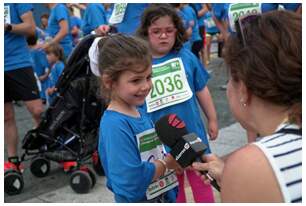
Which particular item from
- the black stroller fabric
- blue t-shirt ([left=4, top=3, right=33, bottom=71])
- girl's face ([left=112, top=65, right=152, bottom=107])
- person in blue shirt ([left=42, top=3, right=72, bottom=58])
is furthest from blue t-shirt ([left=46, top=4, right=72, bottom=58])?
girl's face ([left=112, top=65, right=152, bottom=107])

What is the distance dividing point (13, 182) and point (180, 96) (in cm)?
175

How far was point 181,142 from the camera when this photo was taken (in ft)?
6.15

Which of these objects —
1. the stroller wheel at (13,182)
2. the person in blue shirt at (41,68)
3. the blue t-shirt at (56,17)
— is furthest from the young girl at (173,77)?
the person in blue shirt at (41,68)

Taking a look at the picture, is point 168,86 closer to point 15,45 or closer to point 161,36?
point 161,36

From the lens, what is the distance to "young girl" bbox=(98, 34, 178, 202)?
2.03 metres

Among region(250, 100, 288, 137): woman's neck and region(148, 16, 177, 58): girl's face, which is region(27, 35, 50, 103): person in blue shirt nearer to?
region(148, 16, 177, 58): girl's face

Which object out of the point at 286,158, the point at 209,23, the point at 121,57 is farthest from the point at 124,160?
the point at 209,23

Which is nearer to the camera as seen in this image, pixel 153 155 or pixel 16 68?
pixel 153 155

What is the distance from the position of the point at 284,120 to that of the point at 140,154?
3.08 feet

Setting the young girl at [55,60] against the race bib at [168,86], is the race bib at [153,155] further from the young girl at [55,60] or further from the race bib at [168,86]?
the young girl at [55,60]

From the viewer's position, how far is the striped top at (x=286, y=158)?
122 centimetres

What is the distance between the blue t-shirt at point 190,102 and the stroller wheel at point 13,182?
61.0 inches

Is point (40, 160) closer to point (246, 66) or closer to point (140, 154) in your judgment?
point (140, 154)

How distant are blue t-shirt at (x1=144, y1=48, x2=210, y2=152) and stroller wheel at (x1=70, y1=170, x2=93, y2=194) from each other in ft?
3.72
